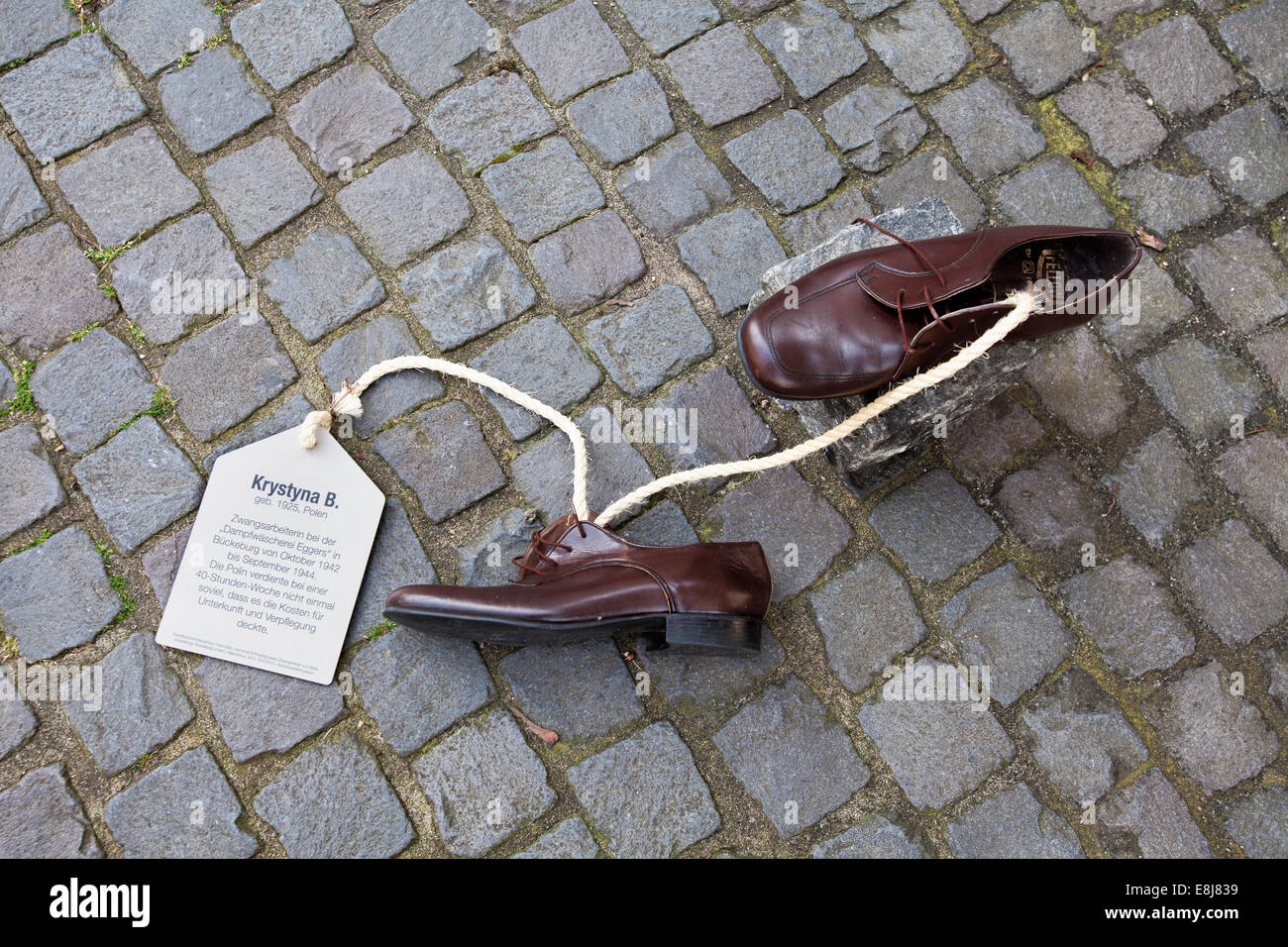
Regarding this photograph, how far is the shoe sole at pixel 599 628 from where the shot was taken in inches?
101

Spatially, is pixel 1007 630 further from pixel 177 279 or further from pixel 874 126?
pixel 177 279

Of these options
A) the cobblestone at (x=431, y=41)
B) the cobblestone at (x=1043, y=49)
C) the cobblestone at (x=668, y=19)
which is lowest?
the cobblestone at (x=1043, y=49)

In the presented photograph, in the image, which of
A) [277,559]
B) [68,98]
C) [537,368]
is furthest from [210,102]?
[277,559]

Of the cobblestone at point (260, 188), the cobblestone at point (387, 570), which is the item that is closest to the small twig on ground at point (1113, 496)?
the cobblestone at point (387, 570)

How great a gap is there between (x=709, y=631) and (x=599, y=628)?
311 millimetres

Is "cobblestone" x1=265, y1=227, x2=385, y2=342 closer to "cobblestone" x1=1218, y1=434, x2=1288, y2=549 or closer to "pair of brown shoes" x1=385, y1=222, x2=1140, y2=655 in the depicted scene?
"pair of brown shoes" x1=385, y1=222, x2=1140, y2=655

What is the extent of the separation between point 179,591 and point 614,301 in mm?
1635

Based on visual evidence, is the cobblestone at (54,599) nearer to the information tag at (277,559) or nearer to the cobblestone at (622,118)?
the information tag at (277,559)

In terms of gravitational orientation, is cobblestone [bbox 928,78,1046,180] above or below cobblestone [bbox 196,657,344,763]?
above

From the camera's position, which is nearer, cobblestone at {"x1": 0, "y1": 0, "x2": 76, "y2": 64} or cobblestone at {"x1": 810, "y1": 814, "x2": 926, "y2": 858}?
cobblestone at {"x1": 810, "y1": 814, "x2": 926, "y2": 858}

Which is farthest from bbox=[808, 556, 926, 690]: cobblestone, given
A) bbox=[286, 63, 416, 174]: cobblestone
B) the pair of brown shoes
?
bbox=[286, 63, 416, 174]: cobblestone

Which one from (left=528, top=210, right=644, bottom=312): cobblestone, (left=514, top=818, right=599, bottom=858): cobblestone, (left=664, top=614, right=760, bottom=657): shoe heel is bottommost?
(left=514, top=818, right=599, bottom=858): cobblestone

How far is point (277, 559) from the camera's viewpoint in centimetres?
281

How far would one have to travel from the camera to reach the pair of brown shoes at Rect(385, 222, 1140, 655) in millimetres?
2541
